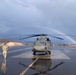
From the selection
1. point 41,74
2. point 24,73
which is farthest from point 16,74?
point 41,74

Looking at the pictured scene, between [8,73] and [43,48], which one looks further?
[43,48]

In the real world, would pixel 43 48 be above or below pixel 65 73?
above

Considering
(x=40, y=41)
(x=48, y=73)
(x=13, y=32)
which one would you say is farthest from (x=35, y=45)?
(x=48, y=73)

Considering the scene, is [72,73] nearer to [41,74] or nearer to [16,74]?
[41,74]

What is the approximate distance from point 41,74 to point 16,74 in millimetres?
1757

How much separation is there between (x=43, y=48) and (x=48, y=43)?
1312mm

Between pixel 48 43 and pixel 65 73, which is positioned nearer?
pixel 65 73

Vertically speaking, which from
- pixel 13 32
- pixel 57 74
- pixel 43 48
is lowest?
pixel 57 74

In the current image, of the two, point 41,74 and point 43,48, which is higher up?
point 43,48

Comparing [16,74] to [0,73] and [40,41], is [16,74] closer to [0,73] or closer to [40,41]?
[0,73]

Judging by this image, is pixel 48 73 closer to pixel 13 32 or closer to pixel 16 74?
pixel 16 74

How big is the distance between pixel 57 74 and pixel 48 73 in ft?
2.62

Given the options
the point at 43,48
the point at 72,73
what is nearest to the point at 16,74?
the point at 72,73

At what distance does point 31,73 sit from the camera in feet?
56.4
